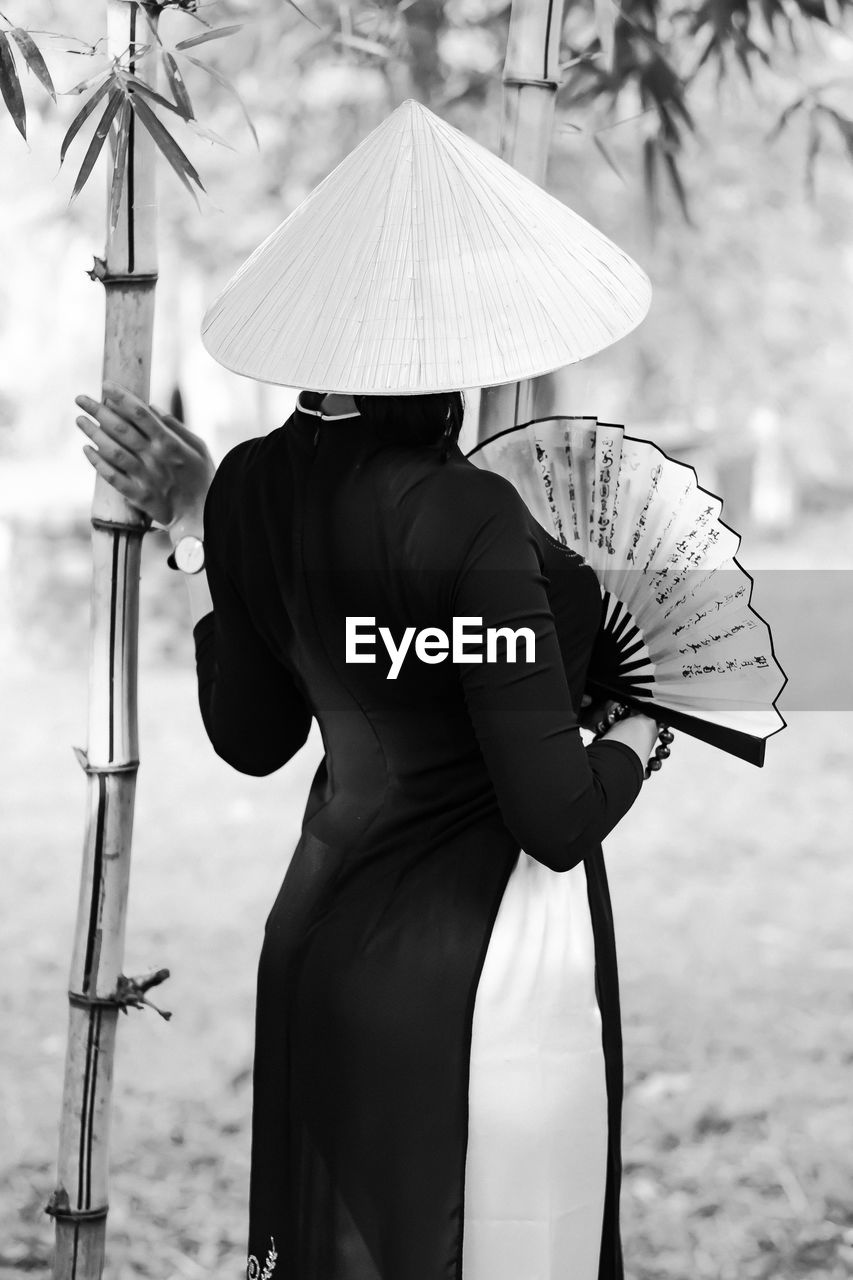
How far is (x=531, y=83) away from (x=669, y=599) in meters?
0.71

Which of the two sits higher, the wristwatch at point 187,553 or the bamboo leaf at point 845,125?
the bamboo leaf at point 845,125

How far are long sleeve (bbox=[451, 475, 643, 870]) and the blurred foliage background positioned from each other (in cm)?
72

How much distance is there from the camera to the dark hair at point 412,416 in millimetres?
1361

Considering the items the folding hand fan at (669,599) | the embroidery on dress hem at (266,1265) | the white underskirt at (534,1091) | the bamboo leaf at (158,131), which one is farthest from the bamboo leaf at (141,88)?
the embroidery on dress hem at (266,1265)

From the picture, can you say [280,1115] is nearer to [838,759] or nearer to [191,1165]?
[191,1165]

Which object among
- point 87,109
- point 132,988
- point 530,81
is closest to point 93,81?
point 87,109

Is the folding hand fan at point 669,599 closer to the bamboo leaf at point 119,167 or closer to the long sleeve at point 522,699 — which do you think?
the long sleeve at point 522,699

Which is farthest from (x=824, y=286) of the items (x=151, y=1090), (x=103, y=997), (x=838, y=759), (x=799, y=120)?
(x=103, y=997)

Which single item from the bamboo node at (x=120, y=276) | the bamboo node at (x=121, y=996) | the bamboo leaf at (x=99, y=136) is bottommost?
the bamboo node at (x=121, y=996)

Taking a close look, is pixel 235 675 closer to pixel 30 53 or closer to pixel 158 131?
pixel 158 131

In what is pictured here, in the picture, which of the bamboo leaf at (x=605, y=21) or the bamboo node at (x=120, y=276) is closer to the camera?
the bamboo node at (x=120, y=276)

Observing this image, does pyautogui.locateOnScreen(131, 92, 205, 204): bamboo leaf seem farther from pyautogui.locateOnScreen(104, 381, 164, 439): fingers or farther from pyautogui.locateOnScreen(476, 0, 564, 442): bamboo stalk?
pyautogui.locateOnScreen(476, 0, 564, 442): bamboo stalk

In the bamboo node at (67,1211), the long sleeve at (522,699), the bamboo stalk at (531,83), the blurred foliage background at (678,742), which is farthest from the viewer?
the blurred foliage background at (678,742)

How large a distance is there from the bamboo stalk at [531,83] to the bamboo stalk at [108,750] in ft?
1.49
